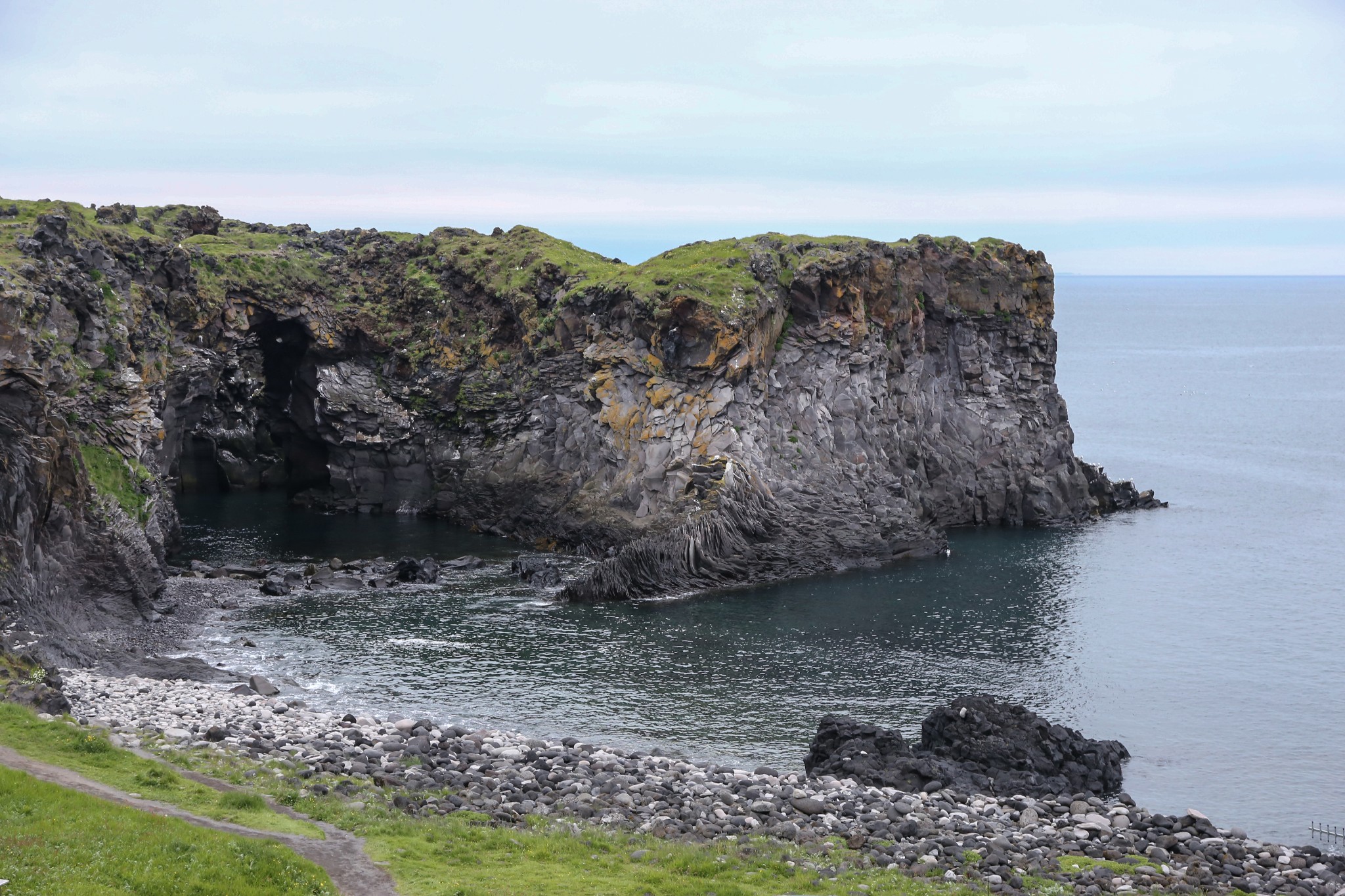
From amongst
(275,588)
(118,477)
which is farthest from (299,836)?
(275,588)

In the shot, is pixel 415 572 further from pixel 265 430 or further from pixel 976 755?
pixel 976 755

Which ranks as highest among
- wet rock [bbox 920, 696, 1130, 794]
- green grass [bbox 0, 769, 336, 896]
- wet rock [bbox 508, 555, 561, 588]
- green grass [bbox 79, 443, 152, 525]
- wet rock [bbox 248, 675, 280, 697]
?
green grass [bbox 79, 443, 152, 525]

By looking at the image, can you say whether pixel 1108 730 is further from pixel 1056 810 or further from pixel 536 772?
pixel 536 772

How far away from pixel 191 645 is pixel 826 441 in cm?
4360

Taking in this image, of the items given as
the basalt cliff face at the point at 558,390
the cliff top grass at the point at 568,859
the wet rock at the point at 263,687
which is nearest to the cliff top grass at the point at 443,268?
the basalt cliff face at the point at 558,390

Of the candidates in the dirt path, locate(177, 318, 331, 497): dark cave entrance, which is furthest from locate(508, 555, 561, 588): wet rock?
the dirt path

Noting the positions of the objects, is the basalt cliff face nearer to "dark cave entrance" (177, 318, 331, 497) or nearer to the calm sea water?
"dark cave entrance" (177, 318, 331, 497)

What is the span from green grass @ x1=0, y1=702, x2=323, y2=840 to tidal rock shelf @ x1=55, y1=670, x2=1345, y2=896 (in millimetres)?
3952

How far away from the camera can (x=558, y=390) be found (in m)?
86.8

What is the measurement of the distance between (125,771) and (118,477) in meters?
33.8

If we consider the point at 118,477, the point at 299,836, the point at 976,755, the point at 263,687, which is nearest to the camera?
the point at 299,836

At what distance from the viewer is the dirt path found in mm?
26422

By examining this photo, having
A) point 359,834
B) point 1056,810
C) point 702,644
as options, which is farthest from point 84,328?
point 1056,810

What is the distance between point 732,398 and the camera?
79.9m
